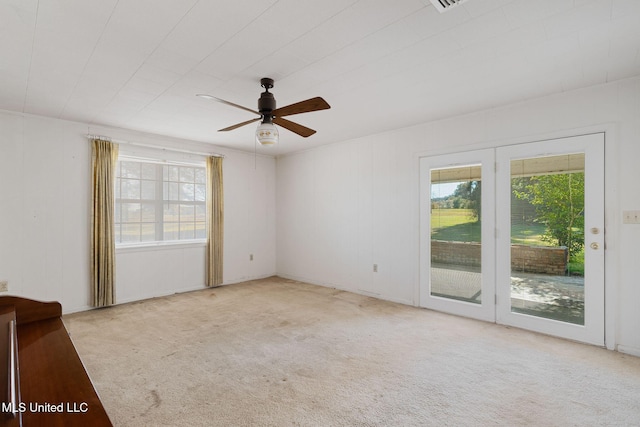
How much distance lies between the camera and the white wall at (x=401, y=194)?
2826 mm

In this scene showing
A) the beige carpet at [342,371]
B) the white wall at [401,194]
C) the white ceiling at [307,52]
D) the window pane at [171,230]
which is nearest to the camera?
the white ceiling at [307,52]

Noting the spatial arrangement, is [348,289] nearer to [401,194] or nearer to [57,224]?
[401,194]

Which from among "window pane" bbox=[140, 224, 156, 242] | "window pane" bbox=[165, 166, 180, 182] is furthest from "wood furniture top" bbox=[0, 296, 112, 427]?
"window pane" bbox=[165, 166, 180, 182]

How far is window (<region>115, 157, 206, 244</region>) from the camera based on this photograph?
4.59 meters

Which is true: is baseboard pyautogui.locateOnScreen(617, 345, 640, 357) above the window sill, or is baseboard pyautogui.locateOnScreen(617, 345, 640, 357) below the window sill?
below

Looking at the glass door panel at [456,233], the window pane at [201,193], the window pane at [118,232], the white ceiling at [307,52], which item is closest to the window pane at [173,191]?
the window pane at [201,193]

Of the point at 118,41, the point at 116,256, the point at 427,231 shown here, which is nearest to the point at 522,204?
the point at 427,231

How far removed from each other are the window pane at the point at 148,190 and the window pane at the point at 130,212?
18 cm

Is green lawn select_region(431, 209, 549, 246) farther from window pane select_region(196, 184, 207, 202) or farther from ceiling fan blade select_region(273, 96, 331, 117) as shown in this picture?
window pane select_region(196, 184, 207, 202)

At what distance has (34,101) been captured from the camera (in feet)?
10.7

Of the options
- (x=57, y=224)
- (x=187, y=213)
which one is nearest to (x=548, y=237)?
(x=187, y=213)

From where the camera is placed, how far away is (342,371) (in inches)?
98.3

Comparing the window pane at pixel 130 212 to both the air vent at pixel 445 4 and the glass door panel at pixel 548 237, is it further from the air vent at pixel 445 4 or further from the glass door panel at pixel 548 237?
the glass door panel at pixel 548 237

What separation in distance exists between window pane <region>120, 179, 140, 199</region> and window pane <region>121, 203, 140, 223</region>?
123 millimetres
